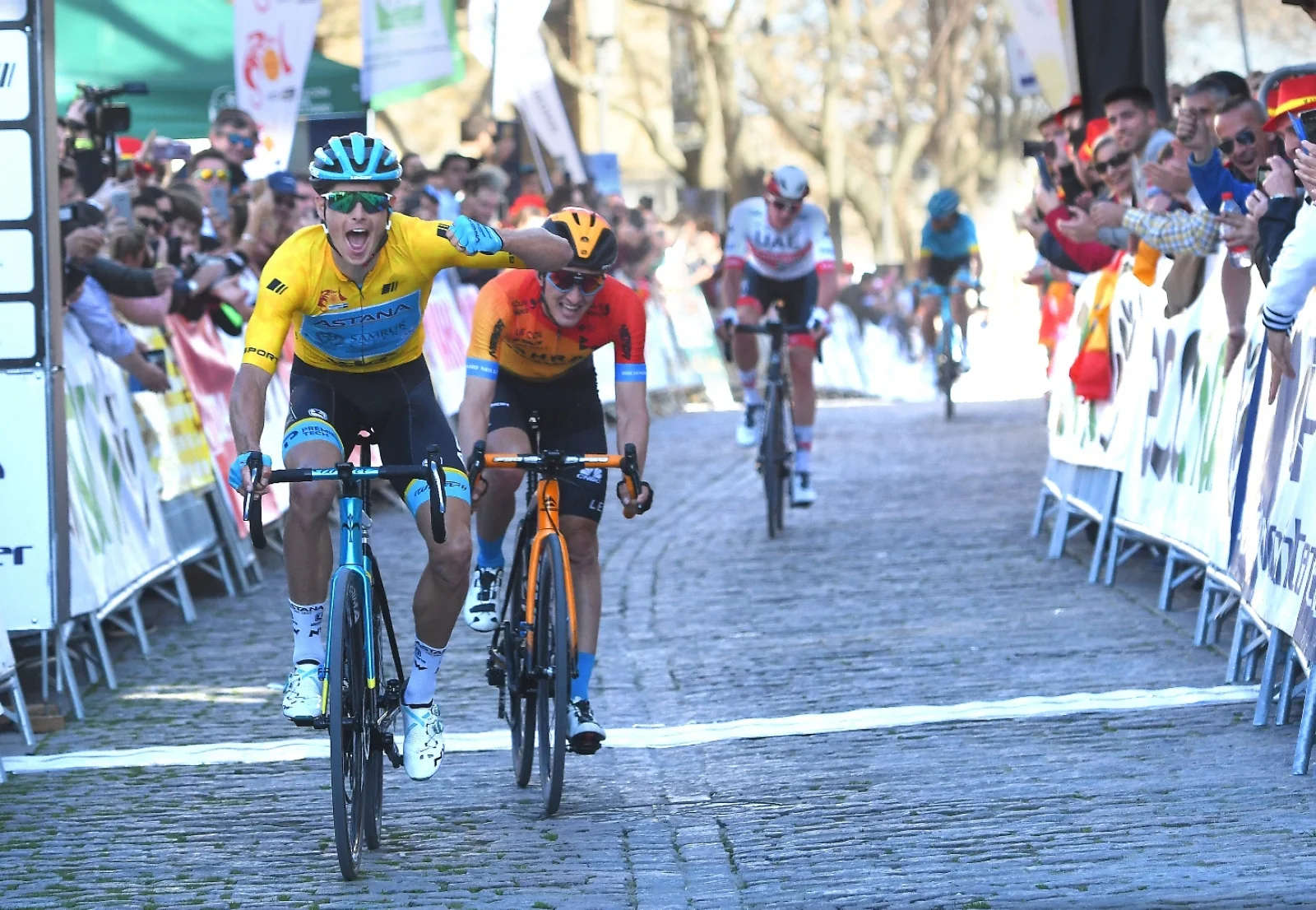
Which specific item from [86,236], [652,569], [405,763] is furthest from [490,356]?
[652,569]

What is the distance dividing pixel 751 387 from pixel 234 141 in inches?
148

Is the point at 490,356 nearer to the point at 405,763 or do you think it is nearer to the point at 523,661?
the point at 523,661

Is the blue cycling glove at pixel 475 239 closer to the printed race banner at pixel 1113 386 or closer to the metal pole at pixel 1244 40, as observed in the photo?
the printed race banner at pixel 1113 386

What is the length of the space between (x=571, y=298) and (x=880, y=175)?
57.4m

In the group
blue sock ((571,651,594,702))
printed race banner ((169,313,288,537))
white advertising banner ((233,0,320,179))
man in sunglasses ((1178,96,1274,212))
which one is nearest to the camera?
blue sock ((571,651,594,702))

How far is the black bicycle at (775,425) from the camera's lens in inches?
→ 562

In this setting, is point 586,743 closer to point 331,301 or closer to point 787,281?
point 331,301

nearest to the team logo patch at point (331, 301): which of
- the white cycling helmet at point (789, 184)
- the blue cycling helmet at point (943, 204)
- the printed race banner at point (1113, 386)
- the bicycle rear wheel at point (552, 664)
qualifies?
the bicycle rear wheel at point (552, 664)

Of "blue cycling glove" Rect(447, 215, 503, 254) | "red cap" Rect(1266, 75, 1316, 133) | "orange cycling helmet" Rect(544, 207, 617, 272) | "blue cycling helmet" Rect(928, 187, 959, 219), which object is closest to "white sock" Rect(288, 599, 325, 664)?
"blue cycling glove" Rect(447, 215, 503, 254)

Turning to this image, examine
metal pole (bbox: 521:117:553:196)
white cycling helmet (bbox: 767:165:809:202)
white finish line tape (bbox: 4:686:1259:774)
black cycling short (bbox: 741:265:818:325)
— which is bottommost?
white finish line tape (bbox: 4:686:1259:774)

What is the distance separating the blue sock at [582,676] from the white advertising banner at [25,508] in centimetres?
273

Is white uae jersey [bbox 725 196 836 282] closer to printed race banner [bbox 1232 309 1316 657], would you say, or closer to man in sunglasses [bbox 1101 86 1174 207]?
man in sunglasses [bbox 1101 86 1174 207]

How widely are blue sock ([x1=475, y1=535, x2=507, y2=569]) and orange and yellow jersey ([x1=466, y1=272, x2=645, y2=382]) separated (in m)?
0.71

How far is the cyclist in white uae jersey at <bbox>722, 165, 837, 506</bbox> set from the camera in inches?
581
